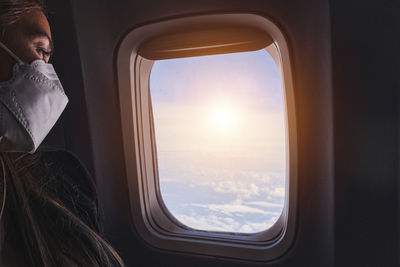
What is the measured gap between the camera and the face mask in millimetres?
812

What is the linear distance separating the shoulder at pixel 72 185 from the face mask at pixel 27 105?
0.25 metres

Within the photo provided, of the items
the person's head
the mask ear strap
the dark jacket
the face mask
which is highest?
the person's head

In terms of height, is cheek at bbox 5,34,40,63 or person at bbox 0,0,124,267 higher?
cheek at bbox 5,34,40,63

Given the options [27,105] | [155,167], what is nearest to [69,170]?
[27,105]

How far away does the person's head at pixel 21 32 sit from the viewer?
2.98ft

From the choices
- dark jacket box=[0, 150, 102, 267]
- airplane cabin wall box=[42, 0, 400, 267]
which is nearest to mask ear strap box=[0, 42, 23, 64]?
dark jacket box=[0, 150, 102, 267]

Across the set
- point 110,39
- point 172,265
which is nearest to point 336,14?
point 110,39

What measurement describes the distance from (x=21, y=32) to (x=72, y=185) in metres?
0.56

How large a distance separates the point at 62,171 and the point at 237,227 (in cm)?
99

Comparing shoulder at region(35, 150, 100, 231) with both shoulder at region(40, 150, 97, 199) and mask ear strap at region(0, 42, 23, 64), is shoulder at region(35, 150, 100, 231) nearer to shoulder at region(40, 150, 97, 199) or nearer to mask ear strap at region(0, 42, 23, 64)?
shoulder at region(40, 150, 97, 199)

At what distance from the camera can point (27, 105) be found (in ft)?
2.81

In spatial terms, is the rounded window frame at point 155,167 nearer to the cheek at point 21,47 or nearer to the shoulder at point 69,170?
the shoulder at point 69,170

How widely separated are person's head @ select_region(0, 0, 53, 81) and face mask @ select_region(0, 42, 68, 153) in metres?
0.02

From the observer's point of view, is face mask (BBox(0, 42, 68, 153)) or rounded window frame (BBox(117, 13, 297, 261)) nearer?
face mask (BBox(0, 42, 68, 153))
